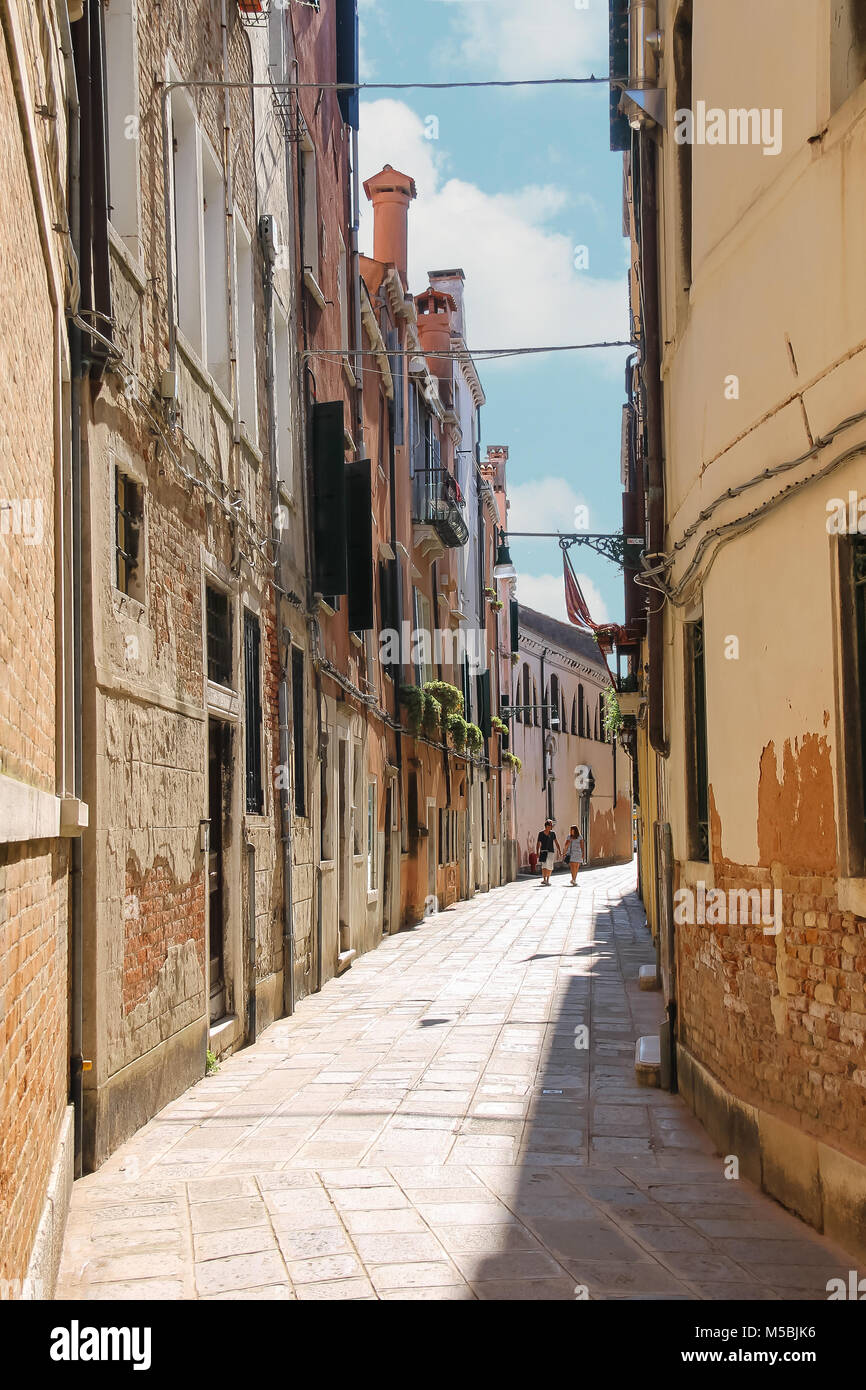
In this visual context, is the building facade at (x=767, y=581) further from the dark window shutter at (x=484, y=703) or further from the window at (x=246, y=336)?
the dark window shutter at (x=484, y=703)

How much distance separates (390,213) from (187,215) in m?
16.1

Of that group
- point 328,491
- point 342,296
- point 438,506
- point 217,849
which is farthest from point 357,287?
point 217,849

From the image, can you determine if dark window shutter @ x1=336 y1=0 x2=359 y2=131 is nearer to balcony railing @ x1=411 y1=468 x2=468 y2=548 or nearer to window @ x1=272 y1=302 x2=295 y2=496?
window @ x1=272 y1=302 x2=295 y2=496

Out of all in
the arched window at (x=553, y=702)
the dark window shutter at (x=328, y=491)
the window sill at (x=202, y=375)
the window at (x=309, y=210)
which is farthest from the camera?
the arched window at (x=553, y=702)

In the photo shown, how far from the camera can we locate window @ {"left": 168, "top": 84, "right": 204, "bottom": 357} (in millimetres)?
9211

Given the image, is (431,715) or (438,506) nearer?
(431,715)

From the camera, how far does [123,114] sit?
25.6ft

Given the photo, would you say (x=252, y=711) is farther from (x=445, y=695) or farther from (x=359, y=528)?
(x=445, y=695)

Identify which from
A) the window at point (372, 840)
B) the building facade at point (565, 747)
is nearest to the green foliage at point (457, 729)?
the window at point (372, 840)

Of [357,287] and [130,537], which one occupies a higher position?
[357,287]

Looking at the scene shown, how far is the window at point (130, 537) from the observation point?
739cm

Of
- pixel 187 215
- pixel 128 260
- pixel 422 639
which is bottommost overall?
pixel 422 639

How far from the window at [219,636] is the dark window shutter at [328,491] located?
403 centimetres
